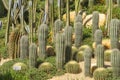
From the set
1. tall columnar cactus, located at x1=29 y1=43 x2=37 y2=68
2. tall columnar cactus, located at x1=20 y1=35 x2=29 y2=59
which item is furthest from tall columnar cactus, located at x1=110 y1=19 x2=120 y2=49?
tall columnar cactus, located at x1=20 y1=35 x2=29 y2=59

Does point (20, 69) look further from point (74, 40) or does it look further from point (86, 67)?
point (74, 40)

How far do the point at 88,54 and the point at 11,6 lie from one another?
5.81 metres

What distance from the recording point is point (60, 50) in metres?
11.4

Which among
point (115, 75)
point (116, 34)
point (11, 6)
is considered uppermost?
point (11, 6)

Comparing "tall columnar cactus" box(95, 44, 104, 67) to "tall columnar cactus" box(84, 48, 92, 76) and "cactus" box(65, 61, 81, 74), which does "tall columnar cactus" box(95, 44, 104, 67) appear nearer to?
"tall columnar cactus" box(84, 48, 92, 76)

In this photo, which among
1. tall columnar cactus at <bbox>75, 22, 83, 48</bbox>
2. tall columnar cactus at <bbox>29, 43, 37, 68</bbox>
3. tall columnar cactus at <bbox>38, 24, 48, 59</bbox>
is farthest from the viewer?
tall columnar cactus at <bbox>75, 22, 83, 48</bbox>

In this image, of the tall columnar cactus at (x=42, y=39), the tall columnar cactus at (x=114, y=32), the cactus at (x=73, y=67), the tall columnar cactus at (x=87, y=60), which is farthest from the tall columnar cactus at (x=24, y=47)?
the tall columnar cactus at (x=114, y=32)

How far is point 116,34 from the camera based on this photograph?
1193 centimetres

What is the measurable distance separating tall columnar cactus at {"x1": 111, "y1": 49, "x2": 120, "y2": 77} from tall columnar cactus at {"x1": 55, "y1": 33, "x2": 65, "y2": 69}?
167cm

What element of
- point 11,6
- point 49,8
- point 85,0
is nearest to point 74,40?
point 49,8

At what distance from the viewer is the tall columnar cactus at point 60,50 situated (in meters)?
11.3

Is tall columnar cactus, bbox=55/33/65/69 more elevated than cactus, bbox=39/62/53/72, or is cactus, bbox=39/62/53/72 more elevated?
tall columnar cactus, bbox=55/33/65/69

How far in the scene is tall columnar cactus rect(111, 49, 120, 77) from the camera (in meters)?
10.3

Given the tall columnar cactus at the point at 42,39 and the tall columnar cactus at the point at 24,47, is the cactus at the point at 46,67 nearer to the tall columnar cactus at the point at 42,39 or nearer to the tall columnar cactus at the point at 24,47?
the tall columnar cactus at the point at 42,39
